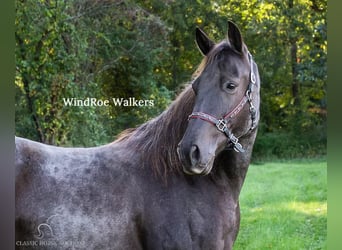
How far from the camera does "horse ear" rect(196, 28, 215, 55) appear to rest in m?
1.78

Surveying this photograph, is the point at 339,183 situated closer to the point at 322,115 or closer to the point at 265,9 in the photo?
the point at 322,115

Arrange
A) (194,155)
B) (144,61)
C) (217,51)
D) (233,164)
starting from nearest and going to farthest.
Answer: (194,155)
(217,51)
(233,164)
(144,61)

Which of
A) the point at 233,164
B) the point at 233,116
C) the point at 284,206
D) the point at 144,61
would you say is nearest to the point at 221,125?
the point at 233,116

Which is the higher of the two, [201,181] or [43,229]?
[201,181]

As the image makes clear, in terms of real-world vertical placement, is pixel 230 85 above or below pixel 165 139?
above

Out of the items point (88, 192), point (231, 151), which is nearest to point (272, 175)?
point (231, 151)

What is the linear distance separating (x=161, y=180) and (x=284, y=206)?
81cm

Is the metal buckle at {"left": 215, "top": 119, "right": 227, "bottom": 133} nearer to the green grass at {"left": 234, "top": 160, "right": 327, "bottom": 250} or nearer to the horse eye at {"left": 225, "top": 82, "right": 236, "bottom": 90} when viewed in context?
the horse eye at {"left": 225, "top": 82, "right": 236, "bottom": 90}

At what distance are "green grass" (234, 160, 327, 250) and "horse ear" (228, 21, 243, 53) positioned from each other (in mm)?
691

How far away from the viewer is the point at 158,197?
68.0 inches

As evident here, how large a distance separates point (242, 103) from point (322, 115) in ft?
2.31

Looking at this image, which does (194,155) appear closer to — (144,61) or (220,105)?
(220,105)

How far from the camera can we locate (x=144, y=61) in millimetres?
2178

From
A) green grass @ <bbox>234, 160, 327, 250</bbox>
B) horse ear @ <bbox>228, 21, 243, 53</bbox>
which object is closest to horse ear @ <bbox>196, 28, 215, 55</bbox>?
horse ear @ <bbox>228, 21, 243, 53</bbox>
